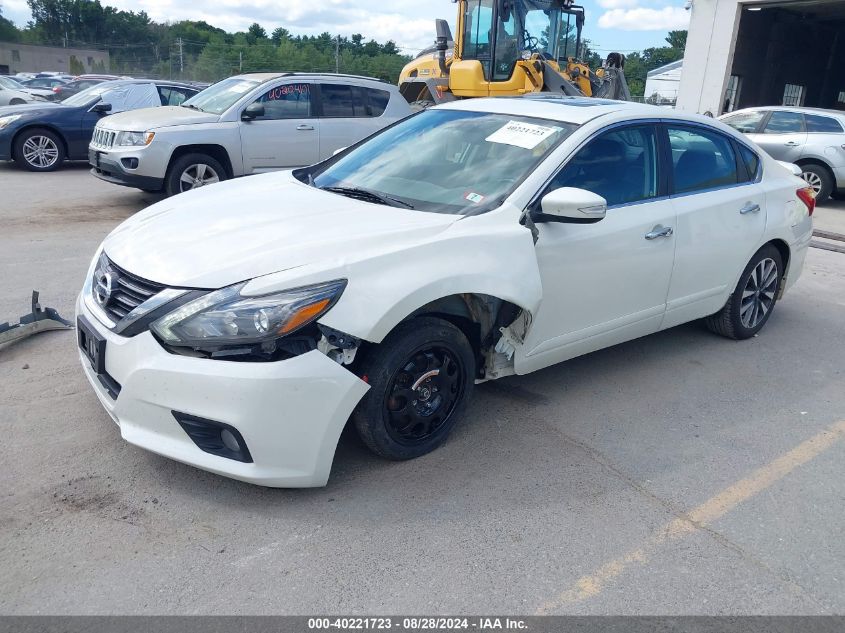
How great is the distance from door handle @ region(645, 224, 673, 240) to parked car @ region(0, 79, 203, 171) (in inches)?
419

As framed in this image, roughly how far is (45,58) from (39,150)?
207 feet

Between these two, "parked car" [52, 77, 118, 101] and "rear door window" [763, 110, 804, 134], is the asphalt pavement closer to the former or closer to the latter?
"rear door window" [763, 110, 804, 134]

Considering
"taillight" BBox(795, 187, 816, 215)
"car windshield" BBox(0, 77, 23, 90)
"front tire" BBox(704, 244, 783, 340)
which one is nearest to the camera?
"front tire" BBox(704, 244, 783, 340)

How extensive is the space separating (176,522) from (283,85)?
7.53 metres

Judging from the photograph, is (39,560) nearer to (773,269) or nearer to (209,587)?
(209,587)

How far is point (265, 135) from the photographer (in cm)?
909

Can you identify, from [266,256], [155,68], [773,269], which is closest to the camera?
[266,256]

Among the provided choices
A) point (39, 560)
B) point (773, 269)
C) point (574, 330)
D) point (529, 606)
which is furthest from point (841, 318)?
point (39, 560)

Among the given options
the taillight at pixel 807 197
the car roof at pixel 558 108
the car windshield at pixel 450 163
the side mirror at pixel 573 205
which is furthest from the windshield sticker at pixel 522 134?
the taillight at pixel 807 197

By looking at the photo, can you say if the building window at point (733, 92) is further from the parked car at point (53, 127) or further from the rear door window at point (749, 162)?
the rear door window at point (749, 162)

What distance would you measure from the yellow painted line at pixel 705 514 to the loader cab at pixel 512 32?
10875mm

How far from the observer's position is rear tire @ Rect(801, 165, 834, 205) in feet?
39.7

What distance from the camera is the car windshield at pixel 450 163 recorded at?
3.72 meters

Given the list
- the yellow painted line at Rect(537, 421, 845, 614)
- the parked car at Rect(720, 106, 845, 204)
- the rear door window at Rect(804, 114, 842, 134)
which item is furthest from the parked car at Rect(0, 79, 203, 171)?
the rear door window at Rect(804, 114, 842, 134)
